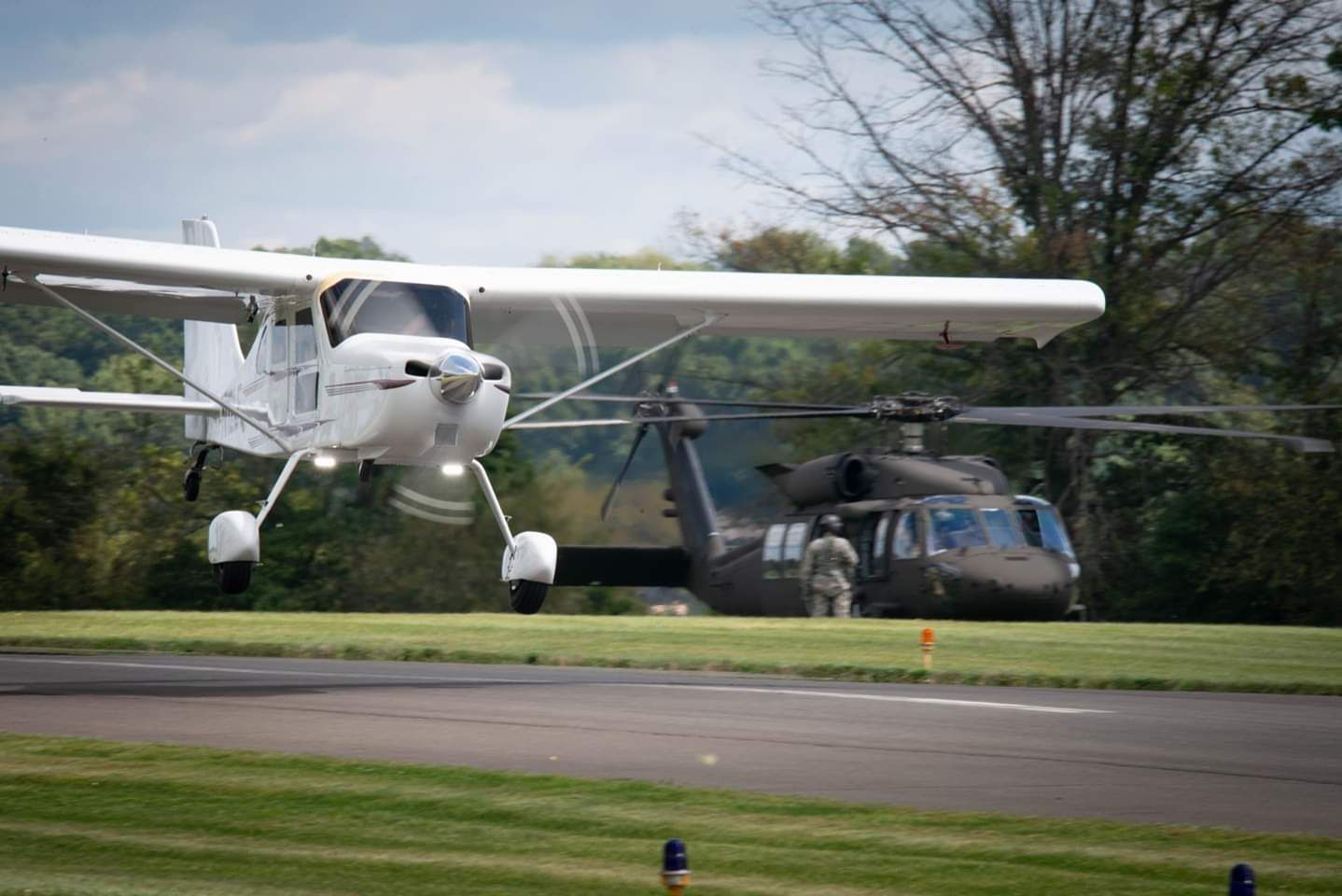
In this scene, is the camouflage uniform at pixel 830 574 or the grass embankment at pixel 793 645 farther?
the camouflage uniform at pixel 830 574

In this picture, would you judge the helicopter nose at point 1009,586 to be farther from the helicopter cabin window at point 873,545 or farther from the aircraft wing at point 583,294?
the aircraft wing at point 583,294

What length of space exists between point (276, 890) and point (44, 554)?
31.2 metres

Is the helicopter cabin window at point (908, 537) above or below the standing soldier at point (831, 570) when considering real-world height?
above

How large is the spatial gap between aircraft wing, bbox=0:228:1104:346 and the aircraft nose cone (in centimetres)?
128

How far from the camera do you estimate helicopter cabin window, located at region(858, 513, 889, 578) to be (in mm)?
26422

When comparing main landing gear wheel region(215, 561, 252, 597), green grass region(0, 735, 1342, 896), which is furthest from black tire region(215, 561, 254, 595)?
green grass region(0, 735, 1342, 896)

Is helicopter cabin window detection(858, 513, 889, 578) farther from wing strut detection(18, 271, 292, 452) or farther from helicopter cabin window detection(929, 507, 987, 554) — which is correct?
wing strut detection(18, 271, 292, 452)

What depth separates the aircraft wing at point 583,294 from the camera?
50.7 ft

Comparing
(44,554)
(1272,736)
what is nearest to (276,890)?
(1272,736)

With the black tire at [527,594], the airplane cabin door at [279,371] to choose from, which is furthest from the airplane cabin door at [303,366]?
the black tire at [527,594]

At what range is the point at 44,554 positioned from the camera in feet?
116

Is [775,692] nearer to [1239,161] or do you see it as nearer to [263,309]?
[263,309]

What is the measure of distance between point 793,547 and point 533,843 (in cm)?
2071

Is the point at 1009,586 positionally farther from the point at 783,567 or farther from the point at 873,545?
the point at 783,567
